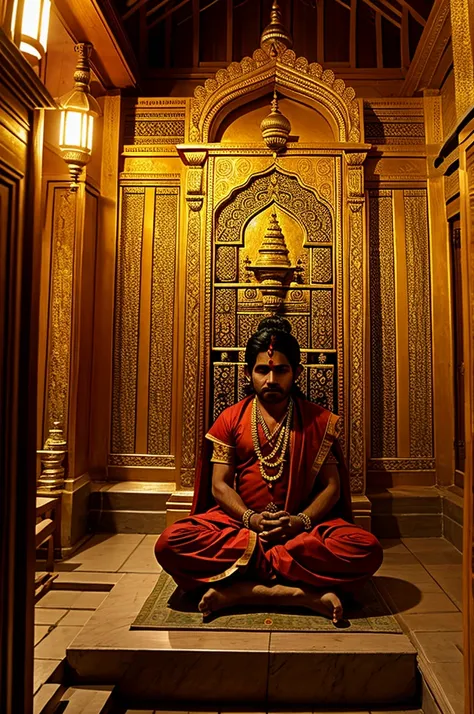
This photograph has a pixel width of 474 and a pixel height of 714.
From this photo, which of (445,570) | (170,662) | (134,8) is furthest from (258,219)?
(170,662)

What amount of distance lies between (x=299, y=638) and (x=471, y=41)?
2.61m

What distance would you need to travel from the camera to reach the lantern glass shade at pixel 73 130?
159 inches

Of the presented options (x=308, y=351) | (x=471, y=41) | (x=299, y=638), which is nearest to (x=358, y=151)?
(x=308, y=351)

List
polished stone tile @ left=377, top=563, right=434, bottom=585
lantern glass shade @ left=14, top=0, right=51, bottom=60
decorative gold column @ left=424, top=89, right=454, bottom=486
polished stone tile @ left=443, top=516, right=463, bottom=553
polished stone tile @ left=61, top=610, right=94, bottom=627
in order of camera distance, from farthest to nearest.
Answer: decorative gold column @ left=424, top=89, right=454, bottom=486
polished stone tile @ left=443, top=516, right=463, bottom=553
polished stone tile @ left=377, top=563, right=434, bottom=585
polished stone tile @ left=61, top=610, right=94, bottom=627
lantern glass shade @ left=14, top=0, right=51, bottom=60

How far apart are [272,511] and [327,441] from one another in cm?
53

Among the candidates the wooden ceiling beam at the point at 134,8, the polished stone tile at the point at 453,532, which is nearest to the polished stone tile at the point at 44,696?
the polished stone tile at the point at 453,532

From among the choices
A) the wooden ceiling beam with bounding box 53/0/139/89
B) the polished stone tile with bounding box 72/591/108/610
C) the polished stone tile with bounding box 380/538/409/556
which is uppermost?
the wooden ceiling beam with bounding box 53/0/139/89

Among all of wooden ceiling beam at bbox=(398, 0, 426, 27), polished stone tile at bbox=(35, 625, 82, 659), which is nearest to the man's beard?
polished stone tile at bbox=(35, 625, 82, 659)

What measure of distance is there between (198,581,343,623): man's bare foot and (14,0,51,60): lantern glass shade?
2587 mm

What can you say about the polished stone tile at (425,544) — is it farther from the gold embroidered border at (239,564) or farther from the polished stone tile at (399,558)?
the gold embroidered border at (239,564)

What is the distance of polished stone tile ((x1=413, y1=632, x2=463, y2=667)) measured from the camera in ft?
8.34

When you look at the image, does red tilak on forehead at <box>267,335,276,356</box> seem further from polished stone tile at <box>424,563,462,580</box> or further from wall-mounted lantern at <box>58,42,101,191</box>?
wall-mounted lantern at <box>58,42,101,191</box>

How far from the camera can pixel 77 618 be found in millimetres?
3102

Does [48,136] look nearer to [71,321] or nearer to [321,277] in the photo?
[71,321]
